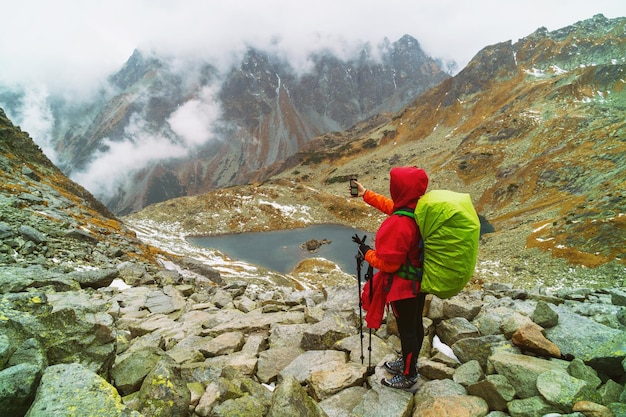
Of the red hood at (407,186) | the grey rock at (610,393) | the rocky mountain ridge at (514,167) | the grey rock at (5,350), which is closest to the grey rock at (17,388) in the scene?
the grey rock at (5,350)

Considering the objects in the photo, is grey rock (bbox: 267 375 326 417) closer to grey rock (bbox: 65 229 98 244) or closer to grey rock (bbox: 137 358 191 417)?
grey rock (bbox: 137 358 191 417)

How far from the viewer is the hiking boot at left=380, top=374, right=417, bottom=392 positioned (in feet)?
19.6

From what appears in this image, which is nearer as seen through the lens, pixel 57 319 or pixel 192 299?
pixel 57 319

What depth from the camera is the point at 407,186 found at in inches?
215

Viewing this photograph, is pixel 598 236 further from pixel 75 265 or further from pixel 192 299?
pixel 75 265

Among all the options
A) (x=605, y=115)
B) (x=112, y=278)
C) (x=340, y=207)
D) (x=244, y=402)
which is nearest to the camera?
(x=244, y=402)

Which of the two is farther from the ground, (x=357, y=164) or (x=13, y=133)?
(x=13, y=133)

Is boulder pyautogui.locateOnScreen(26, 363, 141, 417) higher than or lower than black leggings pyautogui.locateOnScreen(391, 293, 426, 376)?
higher

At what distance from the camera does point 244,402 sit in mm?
4855

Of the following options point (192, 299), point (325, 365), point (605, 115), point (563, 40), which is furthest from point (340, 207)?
point (563, 40)

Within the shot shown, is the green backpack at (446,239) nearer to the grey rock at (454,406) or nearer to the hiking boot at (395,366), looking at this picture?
the grey rock at (454,406)

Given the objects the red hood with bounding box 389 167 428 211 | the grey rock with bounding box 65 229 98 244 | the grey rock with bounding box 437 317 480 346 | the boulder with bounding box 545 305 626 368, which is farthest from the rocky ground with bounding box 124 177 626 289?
the boulder with bounding box 545 305 626 368

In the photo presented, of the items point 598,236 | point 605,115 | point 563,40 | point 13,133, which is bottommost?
point 598,236

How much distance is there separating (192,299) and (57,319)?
35.4 feet
